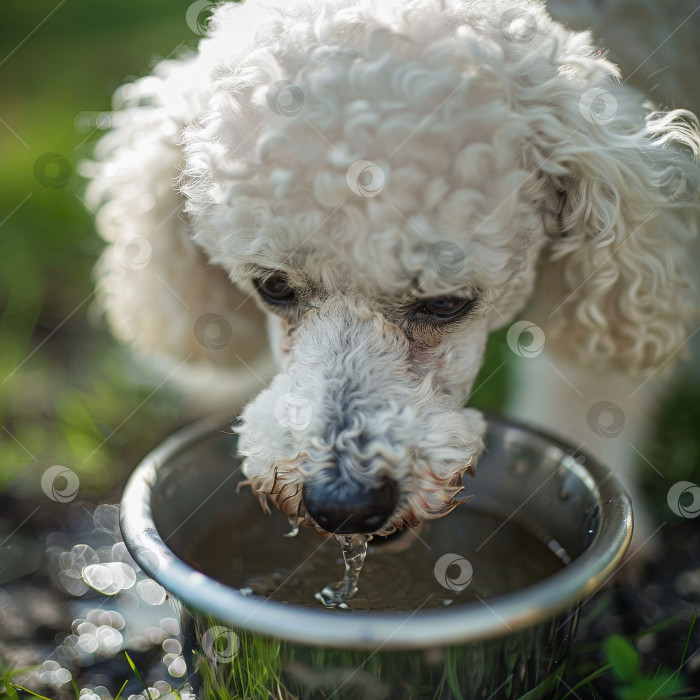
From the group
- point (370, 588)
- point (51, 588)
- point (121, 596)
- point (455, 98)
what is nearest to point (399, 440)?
point (370, 588)

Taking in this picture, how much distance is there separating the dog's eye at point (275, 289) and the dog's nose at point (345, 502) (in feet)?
1.25

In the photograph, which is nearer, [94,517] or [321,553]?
[321,553]

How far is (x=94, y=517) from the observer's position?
1.99 m

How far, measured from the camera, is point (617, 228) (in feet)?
4.60

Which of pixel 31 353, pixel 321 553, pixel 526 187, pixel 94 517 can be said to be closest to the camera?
pixel 526 187

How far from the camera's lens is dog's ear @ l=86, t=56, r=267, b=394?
1.64 m

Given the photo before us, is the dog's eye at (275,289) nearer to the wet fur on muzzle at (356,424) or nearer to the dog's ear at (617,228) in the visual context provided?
the wet fur on muzzle at (356,424)

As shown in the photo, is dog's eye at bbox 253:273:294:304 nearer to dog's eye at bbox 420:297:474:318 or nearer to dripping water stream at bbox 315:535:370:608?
dog's eye at bbox 420:297:474:318

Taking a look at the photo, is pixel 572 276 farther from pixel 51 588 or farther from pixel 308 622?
pixel 51 588

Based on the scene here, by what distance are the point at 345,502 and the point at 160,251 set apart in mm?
926

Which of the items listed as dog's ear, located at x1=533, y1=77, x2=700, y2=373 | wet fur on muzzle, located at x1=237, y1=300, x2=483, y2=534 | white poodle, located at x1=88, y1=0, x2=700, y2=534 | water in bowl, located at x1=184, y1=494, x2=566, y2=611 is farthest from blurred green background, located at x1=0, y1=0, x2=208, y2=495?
dog's ear, located at x1=533, y1=77, x2=700, y2=373

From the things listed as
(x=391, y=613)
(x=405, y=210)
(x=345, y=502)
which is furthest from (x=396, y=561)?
(x=405, y=210)

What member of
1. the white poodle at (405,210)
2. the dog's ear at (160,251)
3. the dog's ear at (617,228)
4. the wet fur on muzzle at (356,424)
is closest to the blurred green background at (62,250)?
the dog's ear at (160,251)

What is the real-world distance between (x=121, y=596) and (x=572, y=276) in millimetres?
1291
